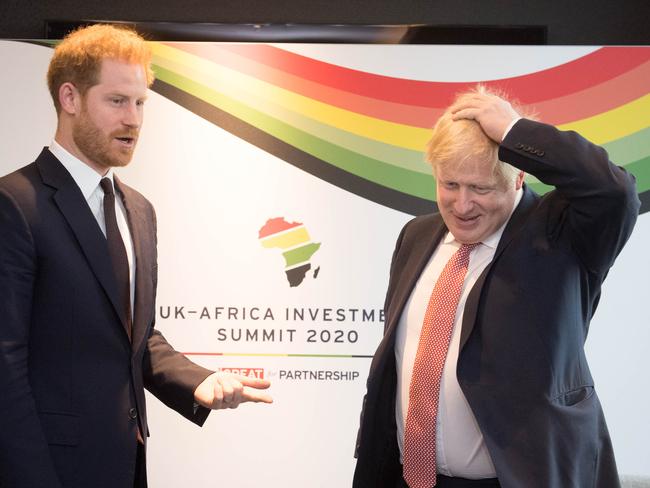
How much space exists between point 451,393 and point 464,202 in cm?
50

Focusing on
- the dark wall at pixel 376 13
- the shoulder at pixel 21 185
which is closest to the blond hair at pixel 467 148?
the shoulder at pixel 21 185

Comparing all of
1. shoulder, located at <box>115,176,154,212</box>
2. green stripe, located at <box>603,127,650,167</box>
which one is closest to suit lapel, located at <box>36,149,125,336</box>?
shoulder, located at <box>115,176,154,212</box>

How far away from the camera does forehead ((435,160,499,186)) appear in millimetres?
2172

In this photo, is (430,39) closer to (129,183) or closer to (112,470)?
(129,183)

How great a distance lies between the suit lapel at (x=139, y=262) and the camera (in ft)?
7.25

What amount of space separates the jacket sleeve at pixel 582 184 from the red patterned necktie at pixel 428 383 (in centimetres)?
33

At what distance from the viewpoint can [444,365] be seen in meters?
2.19

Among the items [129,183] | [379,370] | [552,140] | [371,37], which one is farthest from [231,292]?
[552,140]

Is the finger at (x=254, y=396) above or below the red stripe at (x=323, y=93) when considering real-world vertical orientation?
below

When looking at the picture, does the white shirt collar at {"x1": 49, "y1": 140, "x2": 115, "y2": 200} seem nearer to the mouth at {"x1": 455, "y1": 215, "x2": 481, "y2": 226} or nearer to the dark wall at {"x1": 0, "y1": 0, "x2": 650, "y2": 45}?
the mouth at {"x1": 455, "y1": 215, "x2": 481, "y2": 226}

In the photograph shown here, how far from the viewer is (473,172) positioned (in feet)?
7.14

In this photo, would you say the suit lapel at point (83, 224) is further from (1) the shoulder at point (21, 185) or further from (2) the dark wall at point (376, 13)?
(2) the dark wall at point (376, 13)

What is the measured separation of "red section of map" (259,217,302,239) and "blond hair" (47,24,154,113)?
5.24ft

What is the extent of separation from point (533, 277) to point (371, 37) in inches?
83.9
